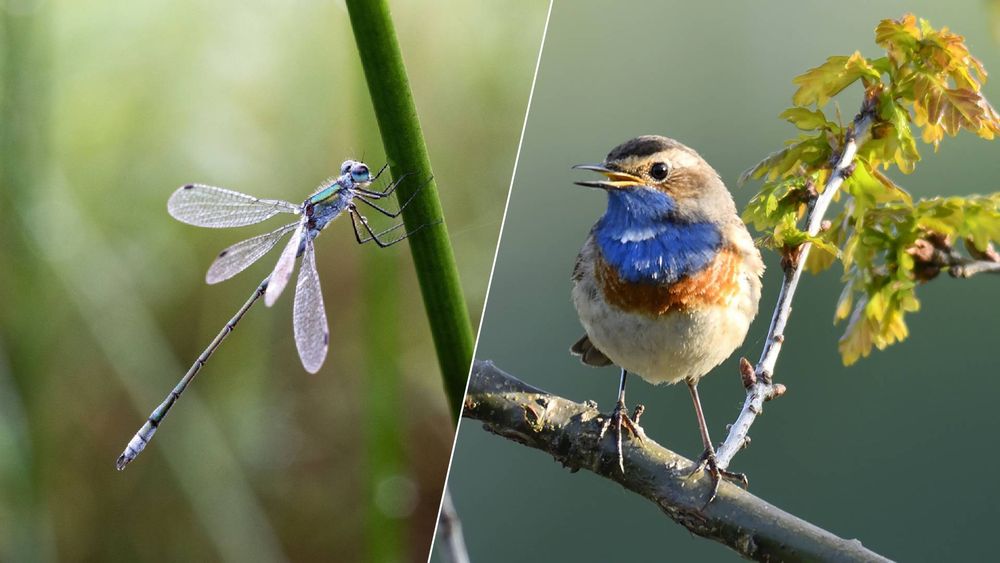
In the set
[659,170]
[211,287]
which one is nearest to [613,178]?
[659,170]

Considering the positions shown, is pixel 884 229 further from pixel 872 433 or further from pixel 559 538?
pixel 559 538

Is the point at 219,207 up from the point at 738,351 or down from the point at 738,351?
up

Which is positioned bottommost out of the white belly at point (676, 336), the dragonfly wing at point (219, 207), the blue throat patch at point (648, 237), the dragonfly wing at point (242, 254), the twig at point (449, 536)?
the twig at point (449, 536)

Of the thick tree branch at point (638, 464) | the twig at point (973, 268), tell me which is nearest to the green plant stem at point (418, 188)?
the thick tree branch at point (638, 464)

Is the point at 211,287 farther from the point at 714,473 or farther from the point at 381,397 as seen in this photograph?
the point at 714,473

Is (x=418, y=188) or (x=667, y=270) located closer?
(x=418, y=188)

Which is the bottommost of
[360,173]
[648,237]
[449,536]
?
[449,536]

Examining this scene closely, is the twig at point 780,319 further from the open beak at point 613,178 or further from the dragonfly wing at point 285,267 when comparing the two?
the dragonfly wing at point 285,267

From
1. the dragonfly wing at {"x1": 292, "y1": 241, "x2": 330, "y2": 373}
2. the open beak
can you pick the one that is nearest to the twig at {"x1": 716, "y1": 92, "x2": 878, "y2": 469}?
the open beak
